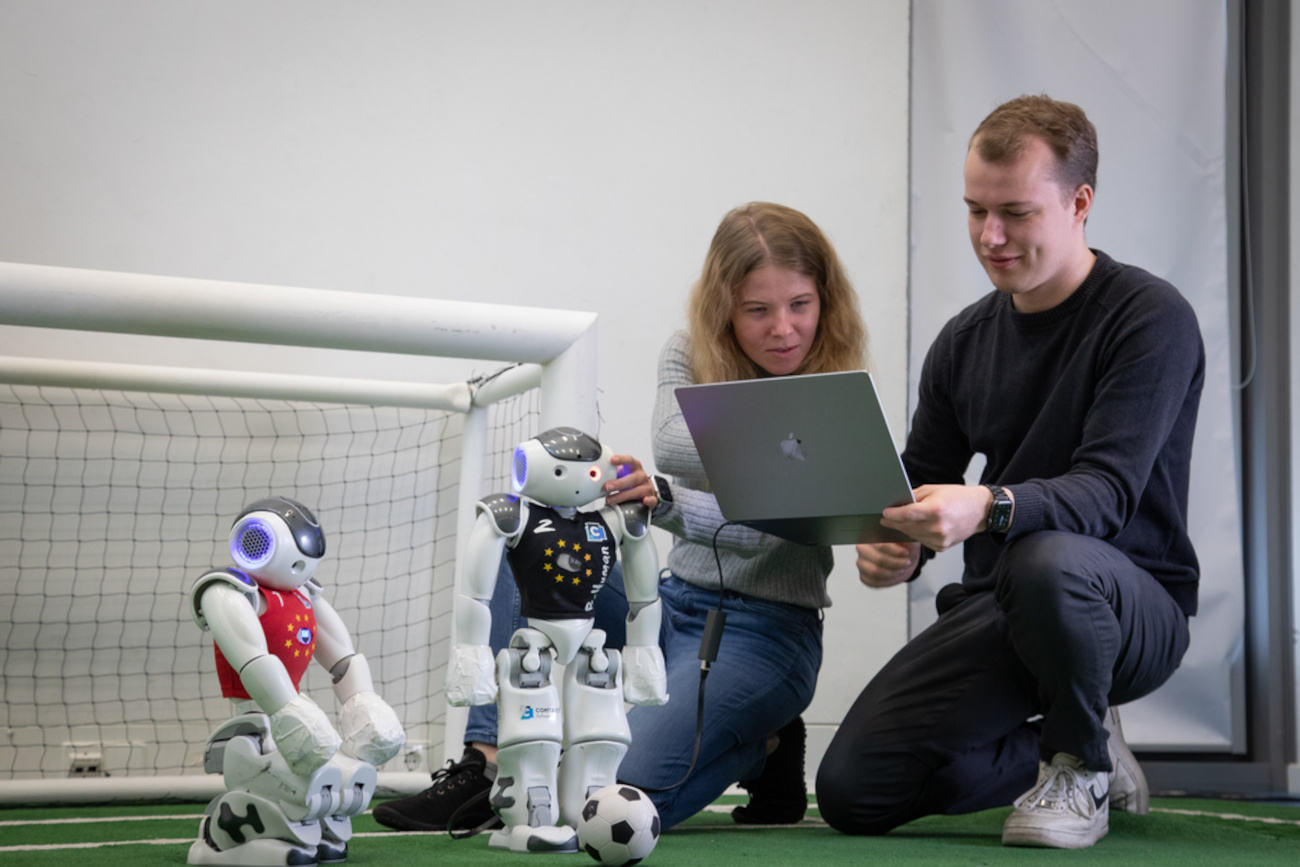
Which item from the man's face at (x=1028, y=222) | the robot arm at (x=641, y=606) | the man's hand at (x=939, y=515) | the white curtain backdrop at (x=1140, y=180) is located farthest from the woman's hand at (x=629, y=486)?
the white curtain backdrop at (x=1140, y=180)

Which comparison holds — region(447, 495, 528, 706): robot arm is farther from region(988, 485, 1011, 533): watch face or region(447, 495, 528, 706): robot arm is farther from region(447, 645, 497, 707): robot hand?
region(988, 485, 1011, 533): watch face

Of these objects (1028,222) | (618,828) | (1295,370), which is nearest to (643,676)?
(618,828)

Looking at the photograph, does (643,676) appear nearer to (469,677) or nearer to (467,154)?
(469,677)

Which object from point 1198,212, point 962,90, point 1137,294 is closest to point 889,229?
point 962,90

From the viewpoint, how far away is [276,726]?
41.4 inches

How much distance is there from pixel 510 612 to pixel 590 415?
0.28m

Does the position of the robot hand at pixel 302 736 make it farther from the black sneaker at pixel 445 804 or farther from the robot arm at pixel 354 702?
A: the black sneaker at pixel 445 804

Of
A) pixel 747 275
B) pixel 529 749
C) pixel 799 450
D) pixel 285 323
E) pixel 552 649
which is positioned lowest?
pixel 529 749

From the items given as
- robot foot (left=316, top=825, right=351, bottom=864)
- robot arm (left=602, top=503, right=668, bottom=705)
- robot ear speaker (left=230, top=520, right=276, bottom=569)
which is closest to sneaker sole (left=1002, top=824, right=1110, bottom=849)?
robot arm (left=602, top=503, right=668, bottom=705)

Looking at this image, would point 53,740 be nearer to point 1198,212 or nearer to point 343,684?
point 343,684

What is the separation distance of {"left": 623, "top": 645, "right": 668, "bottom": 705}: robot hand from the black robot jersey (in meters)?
0.07

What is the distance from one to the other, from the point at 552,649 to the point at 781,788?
2.05 feet

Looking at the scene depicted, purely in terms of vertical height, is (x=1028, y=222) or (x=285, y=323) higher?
(x=1028, y=222)

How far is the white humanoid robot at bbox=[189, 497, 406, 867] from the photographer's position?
106cm
